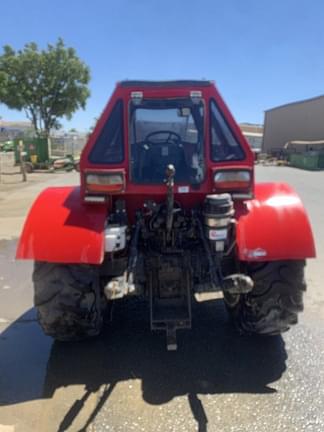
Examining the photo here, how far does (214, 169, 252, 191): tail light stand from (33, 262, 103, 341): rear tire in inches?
46.3

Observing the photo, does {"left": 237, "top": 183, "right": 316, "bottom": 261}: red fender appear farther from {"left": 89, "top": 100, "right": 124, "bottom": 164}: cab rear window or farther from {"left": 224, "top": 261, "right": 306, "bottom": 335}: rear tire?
{"left": 89, "top": 100, "right": 124, "bottom": 164}: cab rear window

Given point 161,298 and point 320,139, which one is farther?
point 320,139

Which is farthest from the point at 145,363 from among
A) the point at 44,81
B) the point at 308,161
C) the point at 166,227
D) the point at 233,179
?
the point at 44,81

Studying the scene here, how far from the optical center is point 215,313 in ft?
12.9

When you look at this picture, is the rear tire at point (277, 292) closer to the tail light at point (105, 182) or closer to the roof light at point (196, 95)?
the tail light at point (105, 182)

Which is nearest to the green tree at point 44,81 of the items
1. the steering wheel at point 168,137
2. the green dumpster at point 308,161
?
the green dumpster at point 308,161

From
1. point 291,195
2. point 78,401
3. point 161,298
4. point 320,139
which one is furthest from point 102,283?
point 320,139

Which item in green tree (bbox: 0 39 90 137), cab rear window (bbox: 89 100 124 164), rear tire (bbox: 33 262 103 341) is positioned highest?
green tree (bbox: 0 39 90 137)

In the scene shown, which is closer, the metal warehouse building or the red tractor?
the red tractor

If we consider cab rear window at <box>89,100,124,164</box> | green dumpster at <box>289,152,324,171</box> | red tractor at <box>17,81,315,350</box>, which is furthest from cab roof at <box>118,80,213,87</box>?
green dumpster at <box>289,152,324,171</box>

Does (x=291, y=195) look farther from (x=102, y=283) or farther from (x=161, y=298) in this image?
(x=102, y=283)

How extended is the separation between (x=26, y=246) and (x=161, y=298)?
1.15 metres

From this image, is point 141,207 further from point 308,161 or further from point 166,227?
point 308,161

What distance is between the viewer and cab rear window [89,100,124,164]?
300 cm
